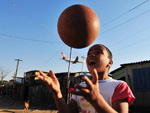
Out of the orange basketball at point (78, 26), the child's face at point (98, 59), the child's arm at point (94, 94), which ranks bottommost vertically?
the child's arm at point (94, 94)

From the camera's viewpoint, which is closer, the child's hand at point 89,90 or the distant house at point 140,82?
the child's hand at point 89,90

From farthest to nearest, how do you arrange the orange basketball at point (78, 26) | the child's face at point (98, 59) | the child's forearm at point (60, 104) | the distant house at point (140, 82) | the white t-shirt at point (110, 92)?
the distant house at point (140, 82), the orange basketball at point (78, 26), the child's face at point (98, 59), the child's forearm at point (60, 104), the white t-shirt at point (110, 92)

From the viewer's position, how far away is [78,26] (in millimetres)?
2490

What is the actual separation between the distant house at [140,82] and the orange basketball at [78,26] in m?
8.72

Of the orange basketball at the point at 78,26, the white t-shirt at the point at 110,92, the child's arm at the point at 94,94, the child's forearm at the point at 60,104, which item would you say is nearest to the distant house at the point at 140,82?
the orange basketball at the point at 78,26

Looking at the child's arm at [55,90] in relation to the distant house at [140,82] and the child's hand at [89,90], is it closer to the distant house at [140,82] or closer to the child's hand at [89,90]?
the child's hand at [89,90]

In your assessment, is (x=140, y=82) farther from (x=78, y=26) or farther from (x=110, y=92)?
(x=110, y=92)

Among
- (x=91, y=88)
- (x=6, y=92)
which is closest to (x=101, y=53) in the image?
(x=91, y=88)

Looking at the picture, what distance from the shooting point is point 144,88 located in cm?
959

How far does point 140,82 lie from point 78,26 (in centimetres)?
948

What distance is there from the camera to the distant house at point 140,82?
934 centimetres

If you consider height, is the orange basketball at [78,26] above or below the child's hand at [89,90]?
above

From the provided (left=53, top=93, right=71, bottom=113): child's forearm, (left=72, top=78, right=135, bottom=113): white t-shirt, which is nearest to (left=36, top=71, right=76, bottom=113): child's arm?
(left=53, top=93, right=71, bottom=113): child's forearm

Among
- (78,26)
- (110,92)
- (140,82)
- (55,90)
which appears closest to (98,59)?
(110,92)
